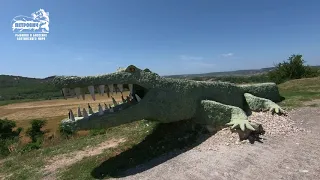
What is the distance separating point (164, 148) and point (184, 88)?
2047 millimetres

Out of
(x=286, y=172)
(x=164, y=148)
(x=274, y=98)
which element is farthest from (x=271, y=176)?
(x=274, y=98)

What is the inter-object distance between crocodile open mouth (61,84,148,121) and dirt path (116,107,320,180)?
183 centimetres

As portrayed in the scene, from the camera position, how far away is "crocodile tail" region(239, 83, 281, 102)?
13.0m

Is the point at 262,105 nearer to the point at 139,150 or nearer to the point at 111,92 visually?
the point at 139,150

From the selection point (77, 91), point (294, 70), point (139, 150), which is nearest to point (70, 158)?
point (139, 150)

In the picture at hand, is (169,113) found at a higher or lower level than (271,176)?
higher

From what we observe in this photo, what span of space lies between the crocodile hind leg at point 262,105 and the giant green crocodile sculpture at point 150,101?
1.71 metres

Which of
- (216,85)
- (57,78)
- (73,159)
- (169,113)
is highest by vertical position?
(57,78)

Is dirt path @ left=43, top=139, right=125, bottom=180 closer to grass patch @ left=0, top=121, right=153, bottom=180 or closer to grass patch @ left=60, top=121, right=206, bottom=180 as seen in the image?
grass patch @ left=0, top=121, right=153, bottom=180

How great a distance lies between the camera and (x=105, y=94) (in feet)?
26.1

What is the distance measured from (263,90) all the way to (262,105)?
9.33 ft

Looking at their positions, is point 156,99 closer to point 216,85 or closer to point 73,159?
point 216,85

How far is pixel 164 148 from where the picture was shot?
8.67 meters

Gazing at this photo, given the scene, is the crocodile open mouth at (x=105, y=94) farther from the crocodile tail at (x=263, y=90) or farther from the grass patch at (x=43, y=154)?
the crocodile tail at (x=263, y=90)
